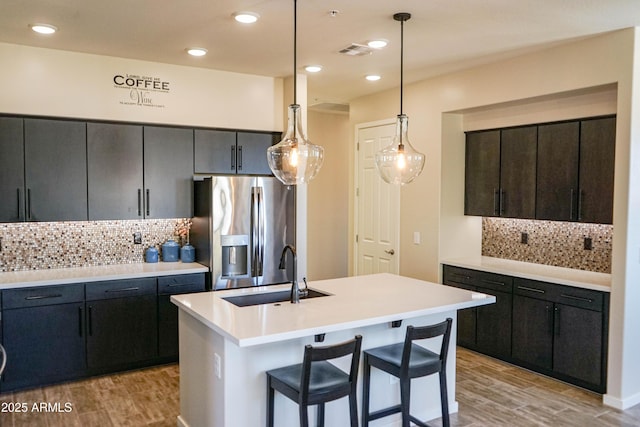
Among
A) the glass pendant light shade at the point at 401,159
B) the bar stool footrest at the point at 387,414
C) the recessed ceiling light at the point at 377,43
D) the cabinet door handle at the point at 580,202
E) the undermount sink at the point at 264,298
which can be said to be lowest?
the bar stool footrest at the point at 387,414

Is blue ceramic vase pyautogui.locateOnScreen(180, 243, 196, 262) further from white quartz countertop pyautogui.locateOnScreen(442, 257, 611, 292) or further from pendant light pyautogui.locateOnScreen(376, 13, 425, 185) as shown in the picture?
white quartz countertop pyautogui.locateOnScreen(442, 257, 611, 292)

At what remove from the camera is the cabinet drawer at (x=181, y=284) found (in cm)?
448

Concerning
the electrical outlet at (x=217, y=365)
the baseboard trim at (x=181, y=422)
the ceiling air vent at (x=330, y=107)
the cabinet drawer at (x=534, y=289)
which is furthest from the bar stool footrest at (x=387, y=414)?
the ceiling air vent at (x=330, y=107)

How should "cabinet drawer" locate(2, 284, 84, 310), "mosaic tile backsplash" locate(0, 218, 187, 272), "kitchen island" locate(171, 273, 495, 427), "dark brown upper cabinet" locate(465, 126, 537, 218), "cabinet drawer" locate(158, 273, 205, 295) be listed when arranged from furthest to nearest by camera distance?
"dark brown upper cabinet" locate(465, 126, 537, 218) → "cabinet drawer" locate(158, 273, 205, 295) → "mosaic tile backsplash" locate(0, 218, 187, 272) → "cabinet drawer" locate(2, 284, 84, 310) → "kitchen island" locate(171, 273, 495, 427)

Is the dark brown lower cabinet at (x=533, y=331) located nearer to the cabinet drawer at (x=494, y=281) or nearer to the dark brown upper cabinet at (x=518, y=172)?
the cabinet drawer at (x=494, y=281)

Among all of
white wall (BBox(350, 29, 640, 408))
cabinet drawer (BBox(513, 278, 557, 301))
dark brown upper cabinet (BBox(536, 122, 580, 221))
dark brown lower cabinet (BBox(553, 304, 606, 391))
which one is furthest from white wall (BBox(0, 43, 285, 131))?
dark brown lower cabinet (BBox(553, 304, 606, 391))

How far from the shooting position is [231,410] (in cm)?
276

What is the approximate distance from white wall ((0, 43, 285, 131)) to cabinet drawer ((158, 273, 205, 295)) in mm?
1452

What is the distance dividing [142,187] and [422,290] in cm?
269

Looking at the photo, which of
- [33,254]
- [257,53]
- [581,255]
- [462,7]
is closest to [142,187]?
[33,254]

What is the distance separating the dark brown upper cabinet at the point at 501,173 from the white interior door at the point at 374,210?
88cm

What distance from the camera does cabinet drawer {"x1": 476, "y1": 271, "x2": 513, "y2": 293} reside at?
462cm

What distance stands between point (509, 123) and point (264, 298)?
3.00 m

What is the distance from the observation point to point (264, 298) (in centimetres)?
344
